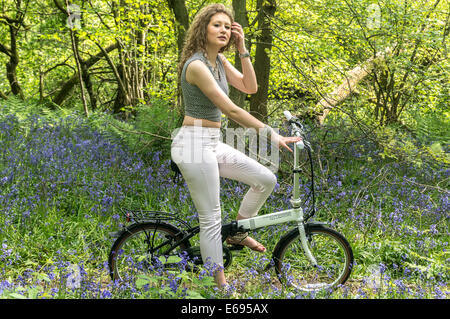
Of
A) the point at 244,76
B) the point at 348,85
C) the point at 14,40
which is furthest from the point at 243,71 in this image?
the point at 14,40

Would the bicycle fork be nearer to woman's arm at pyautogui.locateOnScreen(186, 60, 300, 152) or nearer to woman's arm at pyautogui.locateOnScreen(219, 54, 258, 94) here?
woman's arm at pyautogui.locateOnScreen(186, 60, 300, 152)

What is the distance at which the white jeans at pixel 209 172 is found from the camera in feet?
10.2

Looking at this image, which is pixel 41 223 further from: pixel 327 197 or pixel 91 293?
pixel 327 197

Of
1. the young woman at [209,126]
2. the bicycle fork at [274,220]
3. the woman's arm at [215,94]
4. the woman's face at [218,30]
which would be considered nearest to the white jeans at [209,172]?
the young woman at [209,126]

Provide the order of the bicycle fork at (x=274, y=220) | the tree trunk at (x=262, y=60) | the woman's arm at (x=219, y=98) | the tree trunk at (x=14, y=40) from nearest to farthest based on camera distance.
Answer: the woman's arm at (x=219, y=98) → the bicycle fork at (x=274, y=220) → the tree trunk at (x=262, y=60) → the tree trunk at (x=14, y=40)

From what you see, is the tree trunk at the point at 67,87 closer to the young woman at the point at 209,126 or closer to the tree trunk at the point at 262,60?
the tree trunk at the point at 262,60

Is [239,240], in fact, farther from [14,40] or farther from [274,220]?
[14,40]

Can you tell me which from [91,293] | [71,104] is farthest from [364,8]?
[71,104]

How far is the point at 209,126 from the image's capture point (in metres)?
3.17

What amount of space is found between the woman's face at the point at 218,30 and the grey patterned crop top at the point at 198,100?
12cm

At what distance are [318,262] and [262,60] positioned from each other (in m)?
3.87

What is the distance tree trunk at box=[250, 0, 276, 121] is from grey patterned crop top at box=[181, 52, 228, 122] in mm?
3472
